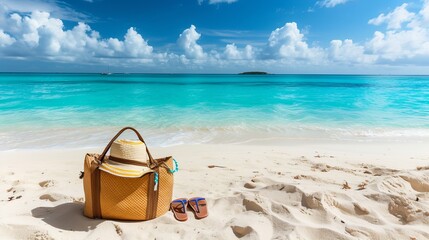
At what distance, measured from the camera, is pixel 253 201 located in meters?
3.48

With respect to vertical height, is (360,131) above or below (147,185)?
below

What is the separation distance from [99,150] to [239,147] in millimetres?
3521

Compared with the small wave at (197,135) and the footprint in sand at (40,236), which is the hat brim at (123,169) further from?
the small wave at (197,135)

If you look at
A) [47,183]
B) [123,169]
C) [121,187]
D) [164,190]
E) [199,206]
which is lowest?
[47,183]

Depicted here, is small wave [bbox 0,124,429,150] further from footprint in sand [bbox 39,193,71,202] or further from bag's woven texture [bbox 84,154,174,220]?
bag's woven texture [bbox 84,154,174,220]

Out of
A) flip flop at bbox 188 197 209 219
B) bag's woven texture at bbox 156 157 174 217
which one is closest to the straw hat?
bag's woven texture at bbox 156 157 174 217

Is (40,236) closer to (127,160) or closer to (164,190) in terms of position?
(127,160)

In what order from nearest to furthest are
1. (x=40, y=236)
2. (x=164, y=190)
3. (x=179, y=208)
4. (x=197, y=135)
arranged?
(x=40, y=236), (x=164, y=190), (x=179, y=208), (x=197, y=135)

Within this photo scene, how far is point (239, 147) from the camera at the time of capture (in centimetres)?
750

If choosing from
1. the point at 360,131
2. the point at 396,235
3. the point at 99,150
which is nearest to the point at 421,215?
the point at 396,235

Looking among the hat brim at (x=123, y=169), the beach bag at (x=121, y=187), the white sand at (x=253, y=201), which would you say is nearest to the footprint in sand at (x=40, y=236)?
the white sand at (x=253, y=201)

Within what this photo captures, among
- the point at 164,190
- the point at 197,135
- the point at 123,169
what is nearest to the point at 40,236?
the point at 123,169

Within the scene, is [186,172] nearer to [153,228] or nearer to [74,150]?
[153,228]

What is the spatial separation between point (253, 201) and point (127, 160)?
1.58 meters
